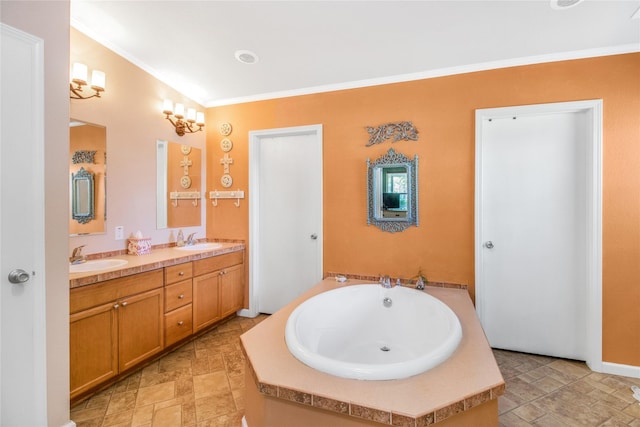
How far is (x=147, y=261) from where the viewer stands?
2.20 m

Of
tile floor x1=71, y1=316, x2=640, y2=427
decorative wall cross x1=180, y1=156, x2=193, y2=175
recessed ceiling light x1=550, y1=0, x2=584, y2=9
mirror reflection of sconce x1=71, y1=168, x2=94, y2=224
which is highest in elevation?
recessed ceiling light x1=550, y1=0, x2=584, y2=9

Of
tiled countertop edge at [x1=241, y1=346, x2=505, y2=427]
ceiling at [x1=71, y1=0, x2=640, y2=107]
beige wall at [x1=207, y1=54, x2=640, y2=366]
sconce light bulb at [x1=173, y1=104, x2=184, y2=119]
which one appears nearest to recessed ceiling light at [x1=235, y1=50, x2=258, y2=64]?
ceiling at [x1=71, y1=0, x2=640, y2=107]

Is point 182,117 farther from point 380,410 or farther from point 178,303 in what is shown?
point 380,410

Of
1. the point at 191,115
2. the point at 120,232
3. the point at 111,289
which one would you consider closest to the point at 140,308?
the point at 111,289

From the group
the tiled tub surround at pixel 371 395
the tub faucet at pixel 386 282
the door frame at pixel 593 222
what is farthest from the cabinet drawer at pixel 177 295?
the door frame at pixel 593 222

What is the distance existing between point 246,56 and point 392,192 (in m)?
1.77

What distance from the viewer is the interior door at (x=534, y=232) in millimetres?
2266

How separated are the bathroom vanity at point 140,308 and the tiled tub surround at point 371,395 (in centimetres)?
115

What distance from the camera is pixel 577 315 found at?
2.27 meters

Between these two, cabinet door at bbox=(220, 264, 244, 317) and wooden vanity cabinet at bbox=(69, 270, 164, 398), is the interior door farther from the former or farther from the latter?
wooden vanity cabinet at bbox=(69, 270, 164, 398)

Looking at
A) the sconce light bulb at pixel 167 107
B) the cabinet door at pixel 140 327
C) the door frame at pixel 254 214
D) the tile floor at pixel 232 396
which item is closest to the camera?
the tile floor at pixel 232 396

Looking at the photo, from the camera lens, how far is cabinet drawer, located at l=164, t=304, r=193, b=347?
2.29 meters

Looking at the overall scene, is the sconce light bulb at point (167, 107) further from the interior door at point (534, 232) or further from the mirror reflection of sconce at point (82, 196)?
the interior door at point (534, 232)

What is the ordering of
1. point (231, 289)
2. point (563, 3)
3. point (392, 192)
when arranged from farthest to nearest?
point (231, 289) → point (392, 192) → point (563, 3)
